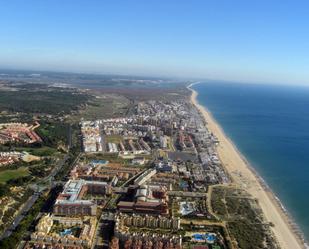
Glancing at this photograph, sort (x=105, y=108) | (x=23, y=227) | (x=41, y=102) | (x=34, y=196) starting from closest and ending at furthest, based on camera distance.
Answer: (x=23, y=227) → (x=34, y=196) → (x=105, y=108) → (x=41, y=102)

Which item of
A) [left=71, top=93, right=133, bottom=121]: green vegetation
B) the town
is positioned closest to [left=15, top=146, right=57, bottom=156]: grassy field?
the town

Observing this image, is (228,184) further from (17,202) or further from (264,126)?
(264,126)

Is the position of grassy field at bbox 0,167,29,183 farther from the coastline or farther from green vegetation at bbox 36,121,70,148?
the coastline

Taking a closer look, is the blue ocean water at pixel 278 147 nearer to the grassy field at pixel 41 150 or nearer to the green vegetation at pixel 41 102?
the grassy field at pixel 41 150

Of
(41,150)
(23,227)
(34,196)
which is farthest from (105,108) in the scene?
(23,227)

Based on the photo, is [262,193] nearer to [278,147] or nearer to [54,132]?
[278,147]

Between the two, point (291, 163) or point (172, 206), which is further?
point (291, 163)

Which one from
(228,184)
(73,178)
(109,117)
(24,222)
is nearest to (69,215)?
(24,222)
